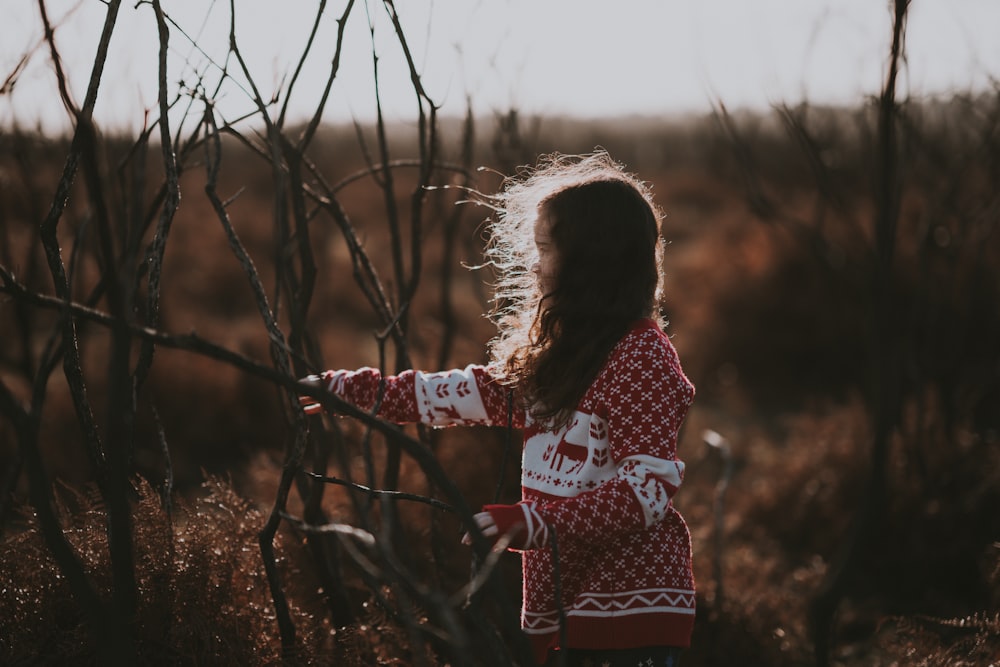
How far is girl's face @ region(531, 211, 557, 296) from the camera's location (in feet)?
5.32

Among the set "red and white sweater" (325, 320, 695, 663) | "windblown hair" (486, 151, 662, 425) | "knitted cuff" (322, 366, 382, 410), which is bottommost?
"red and white sweater" (325, 320, 695, 663)

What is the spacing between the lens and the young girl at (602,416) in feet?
4.73

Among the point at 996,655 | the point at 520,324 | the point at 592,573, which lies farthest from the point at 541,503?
the point at 996,655

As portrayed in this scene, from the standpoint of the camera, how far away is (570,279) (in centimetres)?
159

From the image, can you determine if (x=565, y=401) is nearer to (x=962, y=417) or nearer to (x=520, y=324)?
(x=520, y=324)

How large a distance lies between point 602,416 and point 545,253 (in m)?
0.32

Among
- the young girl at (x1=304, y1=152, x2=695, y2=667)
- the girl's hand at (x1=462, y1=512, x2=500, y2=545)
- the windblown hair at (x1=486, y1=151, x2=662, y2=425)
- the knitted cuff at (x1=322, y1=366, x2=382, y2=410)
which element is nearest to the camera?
the girl's hand at (x1=462, y1=512, x2=500, y2=545)

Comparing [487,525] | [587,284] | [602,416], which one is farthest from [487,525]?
[587,284]

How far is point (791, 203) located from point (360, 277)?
920 cm

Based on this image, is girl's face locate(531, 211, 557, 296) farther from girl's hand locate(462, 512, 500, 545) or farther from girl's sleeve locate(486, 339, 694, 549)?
girl's hand locate(462, 512, 500, 545)

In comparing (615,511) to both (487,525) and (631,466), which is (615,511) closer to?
(631,466)

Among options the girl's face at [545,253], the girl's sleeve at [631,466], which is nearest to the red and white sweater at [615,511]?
the girl's sleeve at [631,466]

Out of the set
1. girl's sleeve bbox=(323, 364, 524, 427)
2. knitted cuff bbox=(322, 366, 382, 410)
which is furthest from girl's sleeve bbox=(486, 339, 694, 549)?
knitted cuff bbox=(322, 366, 382, 410)

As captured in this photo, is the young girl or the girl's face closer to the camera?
the young girl
